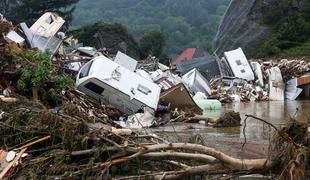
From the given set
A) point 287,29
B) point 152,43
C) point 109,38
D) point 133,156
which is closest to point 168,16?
point 287,29

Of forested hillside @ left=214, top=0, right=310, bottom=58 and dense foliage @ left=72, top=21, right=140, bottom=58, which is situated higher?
forested hillside @ left=214, top=0, right=310, bottom=58

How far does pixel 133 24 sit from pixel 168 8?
13.2 m

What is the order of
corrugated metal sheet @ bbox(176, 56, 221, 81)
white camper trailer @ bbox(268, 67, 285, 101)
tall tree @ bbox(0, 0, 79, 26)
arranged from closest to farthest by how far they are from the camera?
white camper trailer @ bbox(268, 67, 285, 101), corrugated metal sheet @ bbox(176, 56, 221, 81), tall tree @ bbox(0, 0, 79, 26)

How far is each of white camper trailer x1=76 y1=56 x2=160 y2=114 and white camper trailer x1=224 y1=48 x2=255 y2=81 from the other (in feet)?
48.5

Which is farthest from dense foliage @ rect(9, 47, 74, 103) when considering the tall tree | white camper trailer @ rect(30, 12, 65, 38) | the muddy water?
the tall tree

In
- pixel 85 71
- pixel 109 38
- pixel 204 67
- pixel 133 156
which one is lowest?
pixel 133 156

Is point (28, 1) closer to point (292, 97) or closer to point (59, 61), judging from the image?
point (292, 97)

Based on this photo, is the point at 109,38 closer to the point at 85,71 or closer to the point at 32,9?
the point at 32,9

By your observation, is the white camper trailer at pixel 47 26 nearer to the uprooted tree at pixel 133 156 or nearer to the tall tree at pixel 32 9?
the uprooted tree at pixel 133 156

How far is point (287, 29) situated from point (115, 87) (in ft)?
124

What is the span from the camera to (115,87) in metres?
16.1

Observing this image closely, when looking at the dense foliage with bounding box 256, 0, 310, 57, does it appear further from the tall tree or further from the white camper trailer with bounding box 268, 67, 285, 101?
the tall tree

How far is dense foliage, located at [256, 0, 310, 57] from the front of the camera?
48325 mm

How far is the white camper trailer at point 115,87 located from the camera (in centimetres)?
1609
